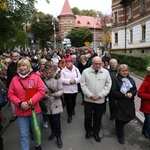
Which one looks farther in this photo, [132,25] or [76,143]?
[132,25]

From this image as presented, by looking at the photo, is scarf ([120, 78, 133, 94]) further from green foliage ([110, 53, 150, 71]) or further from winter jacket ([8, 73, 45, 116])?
green foliage ([110, 53, 150, 71])

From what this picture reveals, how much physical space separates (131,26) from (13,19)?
22.2 m

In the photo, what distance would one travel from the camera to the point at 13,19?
10.1 m

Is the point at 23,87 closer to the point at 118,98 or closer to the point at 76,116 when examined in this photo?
the point at 118,98

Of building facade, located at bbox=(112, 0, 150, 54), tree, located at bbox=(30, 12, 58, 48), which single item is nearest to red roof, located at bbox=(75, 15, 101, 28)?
tree, located at bbox=(30, 12, 58, 48)

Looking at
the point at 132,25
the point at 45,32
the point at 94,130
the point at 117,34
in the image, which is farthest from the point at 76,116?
the point at 45,32

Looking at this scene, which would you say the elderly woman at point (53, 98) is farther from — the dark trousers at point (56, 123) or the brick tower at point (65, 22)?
the brick tower at point (65, 22)

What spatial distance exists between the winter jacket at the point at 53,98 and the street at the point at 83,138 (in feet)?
2.57

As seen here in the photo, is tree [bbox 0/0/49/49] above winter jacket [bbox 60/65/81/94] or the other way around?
above

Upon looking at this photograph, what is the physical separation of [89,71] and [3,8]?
6561 millimetres

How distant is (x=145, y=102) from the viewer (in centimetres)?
414

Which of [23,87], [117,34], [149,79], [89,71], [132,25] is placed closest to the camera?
[23,87]

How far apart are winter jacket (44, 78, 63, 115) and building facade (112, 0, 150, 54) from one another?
20195 millimetres

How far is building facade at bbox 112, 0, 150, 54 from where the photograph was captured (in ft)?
77.0
